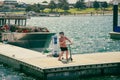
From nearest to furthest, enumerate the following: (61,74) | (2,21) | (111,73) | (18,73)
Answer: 1. (61,74)
2. (111,73)
3. (18,73)
4. (2,21)

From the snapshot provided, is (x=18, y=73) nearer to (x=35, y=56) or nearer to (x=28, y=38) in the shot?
(x=35, y=56)

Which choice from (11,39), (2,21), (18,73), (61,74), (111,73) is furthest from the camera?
(2,21)

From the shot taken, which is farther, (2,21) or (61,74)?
(2,21)

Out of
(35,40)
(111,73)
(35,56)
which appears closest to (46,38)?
(35,40)

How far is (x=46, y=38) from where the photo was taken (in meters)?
46.2

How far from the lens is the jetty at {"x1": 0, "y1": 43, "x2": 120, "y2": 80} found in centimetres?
2819

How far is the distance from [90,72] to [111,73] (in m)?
1.82

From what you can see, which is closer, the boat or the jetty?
the jetty

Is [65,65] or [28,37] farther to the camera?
[28,37]

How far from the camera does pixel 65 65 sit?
28.7 m

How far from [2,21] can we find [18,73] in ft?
62.2

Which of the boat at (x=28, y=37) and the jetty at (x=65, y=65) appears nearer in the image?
the jetty at (x=65, y=65)

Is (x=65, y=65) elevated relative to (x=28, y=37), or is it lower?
elevated

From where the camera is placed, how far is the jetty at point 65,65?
28188 mm
